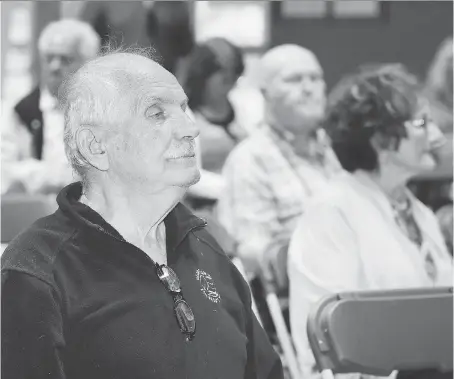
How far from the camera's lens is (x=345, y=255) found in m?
2.42

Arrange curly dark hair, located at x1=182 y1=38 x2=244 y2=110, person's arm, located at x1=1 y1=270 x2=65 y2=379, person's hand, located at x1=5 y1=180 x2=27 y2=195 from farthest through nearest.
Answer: curly dark hair, located at x1=182 y1=38 x2=244 y2=110 < person's hand, located at x1=5 y1=180 x2=27 y2=195 < person's arm, located at x1=1 y1=270 x2=65 y2=379

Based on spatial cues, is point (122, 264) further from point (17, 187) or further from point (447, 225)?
point (17, 187)

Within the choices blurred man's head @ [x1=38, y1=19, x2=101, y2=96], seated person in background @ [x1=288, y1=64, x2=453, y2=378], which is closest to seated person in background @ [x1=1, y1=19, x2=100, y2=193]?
blurred man's head @ [x1=38, y1=19, x2=101, y2=96]

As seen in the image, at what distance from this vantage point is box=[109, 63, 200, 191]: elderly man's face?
60.5 inches

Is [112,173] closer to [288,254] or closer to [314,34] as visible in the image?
[288,254]

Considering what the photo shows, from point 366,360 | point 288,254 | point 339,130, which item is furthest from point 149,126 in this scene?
point 339,130

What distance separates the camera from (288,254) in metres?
2.53

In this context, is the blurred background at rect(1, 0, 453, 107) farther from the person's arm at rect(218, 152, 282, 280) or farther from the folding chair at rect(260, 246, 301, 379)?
the folding chair at rect(260, 246, 301, 379)

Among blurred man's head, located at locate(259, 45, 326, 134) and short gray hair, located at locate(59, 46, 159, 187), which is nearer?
short gray hair, located at locate(59, 46, 159, 187)

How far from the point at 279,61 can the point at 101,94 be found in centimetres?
238

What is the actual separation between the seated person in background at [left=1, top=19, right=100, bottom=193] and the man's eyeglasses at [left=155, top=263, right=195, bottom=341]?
7.70 ft

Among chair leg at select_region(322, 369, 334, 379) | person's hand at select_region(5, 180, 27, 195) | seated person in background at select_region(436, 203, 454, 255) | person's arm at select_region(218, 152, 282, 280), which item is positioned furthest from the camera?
person's hand at select_region(5, 180, 27, 195)

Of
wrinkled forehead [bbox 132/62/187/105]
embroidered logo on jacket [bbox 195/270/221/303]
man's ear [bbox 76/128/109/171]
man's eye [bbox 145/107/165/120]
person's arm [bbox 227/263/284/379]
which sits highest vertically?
wrinkled forehead [bbox 132/62/187/105]

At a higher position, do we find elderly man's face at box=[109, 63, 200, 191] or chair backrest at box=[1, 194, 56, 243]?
elderly man's face at box=[109, 63, 200, 191]
